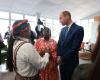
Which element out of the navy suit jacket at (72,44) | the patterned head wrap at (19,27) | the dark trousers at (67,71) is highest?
the patterned head wrap at (19,27)

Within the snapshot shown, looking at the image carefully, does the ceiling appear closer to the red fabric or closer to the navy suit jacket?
the red fabric

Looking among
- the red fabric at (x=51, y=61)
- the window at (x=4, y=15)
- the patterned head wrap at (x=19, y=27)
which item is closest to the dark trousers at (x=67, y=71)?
the red fabric at (x=51, y=61)

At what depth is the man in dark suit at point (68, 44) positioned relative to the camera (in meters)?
2.45

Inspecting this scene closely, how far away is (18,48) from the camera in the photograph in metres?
1.84

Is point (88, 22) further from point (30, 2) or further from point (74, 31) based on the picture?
point (74, 31)

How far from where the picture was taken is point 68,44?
248 cm

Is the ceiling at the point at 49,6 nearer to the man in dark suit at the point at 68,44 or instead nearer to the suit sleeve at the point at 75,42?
the man in dark suit at the point at 68,44

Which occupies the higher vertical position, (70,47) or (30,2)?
(30,2)

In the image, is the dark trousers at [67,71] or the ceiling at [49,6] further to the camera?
the ceiling at [49,6]

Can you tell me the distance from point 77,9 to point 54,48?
6907mm

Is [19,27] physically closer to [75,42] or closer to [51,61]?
[75,42]

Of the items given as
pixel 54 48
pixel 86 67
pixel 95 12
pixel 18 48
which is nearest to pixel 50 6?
pixel 95 12

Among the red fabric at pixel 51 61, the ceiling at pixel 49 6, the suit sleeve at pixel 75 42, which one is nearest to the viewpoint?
the suit sleeve at pixel 75 42

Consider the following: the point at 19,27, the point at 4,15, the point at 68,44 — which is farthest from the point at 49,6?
the point at 19,27
